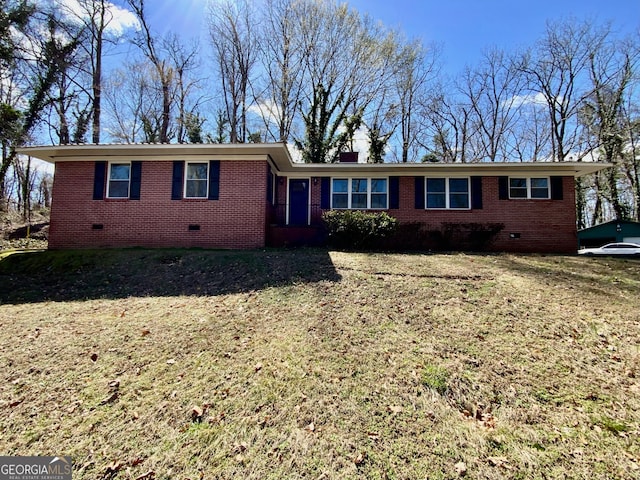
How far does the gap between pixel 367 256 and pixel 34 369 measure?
6882mm

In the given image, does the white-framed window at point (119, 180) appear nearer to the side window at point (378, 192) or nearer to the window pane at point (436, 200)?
the side window at point (378, 192)

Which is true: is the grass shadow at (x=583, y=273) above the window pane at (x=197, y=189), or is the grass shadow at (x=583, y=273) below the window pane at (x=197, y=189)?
below

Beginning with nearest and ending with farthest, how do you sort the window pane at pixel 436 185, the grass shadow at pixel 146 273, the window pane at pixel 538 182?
the grass shadow at pixel 146 273, the window pane at pixel 538 182, the window pane at pixel 436 185

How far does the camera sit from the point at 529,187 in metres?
12.1

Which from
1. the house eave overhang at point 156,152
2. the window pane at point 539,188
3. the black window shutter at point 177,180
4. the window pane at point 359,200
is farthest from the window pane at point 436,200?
the black window shutter at point 177,180

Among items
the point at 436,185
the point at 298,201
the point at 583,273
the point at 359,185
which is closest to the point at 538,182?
the point at 436,185

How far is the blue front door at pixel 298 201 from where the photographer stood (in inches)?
503

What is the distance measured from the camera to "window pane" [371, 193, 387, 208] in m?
12.5

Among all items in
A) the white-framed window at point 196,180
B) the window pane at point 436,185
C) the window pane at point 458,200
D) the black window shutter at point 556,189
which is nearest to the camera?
the white-framed window at point 196,180

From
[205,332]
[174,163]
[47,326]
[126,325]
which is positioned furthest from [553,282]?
[174,163]

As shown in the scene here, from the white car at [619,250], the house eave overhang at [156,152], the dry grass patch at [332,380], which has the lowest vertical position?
the dry grass patch at [332,380]

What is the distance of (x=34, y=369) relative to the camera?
3510mm

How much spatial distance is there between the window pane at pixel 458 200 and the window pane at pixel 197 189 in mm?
8963

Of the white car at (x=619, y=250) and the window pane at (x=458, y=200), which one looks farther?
the white car at (x=619, y=250)
